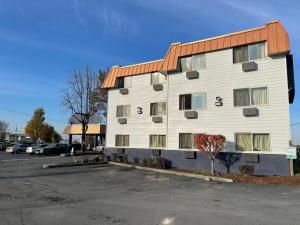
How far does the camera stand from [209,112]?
2228 cm

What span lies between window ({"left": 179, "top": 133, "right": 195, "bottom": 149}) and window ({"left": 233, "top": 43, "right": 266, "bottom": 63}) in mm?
6183

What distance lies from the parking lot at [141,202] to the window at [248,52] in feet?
29.0

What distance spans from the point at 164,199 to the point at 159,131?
1330 centimetres

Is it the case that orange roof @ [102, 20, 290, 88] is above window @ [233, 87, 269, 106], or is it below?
above

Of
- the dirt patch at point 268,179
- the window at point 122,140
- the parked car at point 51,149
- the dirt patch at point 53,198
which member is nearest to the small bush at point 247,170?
the dirt patch at point 268,179

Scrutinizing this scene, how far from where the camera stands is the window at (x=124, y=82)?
27891 mm

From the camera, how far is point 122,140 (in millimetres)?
27609

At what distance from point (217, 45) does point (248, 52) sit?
231cm

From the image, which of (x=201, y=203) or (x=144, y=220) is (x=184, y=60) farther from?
(x=144, y=220)

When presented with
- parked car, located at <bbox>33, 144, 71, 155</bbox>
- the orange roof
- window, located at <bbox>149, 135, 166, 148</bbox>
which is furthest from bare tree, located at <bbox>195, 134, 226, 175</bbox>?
parked car, located at <bbox>33, 144, 71, 155</bbox>

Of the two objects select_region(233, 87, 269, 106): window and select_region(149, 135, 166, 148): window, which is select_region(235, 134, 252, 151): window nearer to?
select_region(233, 87, 269, 106): window

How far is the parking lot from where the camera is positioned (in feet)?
28.0

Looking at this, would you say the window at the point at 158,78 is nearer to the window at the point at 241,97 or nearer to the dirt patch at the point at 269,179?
the window at the point at 241,97

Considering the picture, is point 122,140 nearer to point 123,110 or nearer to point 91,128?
point 123,110
